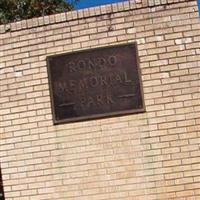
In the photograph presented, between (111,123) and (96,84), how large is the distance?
44cm

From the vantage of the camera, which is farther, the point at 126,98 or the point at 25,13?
the point at 25,13

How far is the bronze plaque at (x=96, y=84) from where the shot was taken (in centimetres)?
550

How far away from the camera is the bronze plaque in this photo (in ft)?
18.0

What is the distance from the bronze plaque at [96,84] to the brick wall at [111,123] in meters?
0.08

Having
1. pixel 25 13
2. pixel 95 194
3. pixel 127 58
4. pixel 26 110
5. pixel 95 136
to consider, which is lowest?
pixel 95 194

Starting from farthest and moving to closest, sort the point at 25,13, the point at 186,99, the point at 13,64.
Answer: the point at 25,13
the point at 13,64
the point at 186,99

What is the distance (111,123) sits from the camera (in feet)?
18.0

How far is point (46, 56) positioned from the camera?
18.8 feet

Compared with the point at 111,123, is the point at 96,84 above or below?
above

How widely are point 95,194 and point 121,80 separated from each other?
1221 mm

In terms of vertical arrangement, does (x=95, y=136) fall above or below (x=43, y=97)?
Answer: below

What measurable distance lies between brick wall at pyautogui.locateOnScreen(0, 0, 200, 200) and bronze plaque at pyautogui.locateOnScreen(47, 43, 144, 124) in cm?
8

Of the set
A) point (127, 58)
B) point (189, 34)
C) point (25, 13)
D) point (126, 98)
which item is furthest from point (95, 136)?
point (25, 13)

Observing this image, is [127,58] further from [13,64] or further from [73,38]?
[13,64]
